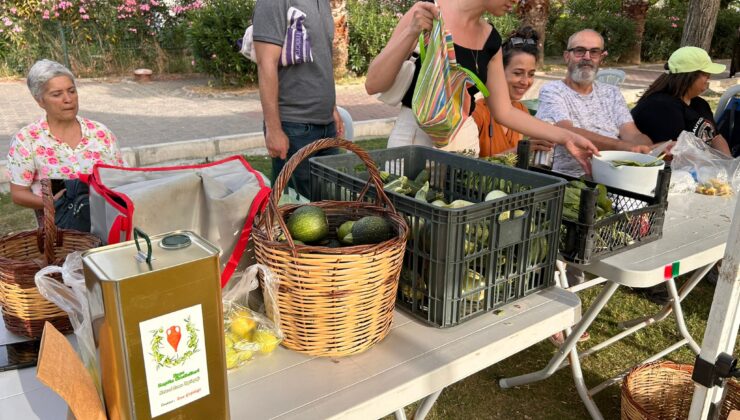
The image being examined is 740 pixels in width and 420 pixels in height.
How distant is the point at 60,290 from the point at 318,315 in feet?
1.80

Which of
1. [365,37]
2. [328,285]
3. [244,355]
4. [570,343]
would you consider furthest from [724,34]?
[244,355]

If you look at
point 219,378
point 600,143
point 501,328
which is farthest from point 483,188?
point 600,143

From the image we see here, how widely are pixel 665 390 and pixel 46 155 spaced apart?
3.17 metres

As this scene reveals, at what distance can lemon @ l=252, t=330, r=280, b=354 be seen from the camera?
4.49 ft

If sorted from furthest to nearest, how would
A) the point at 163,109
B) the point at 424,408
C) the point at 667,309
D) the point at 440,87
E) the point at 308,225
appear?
the point at 163,109, the point at 667,309, the point at 440,87, the point at 424,408, the point at 308,225

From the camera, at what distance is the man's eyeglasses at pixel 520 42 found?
3.66 m

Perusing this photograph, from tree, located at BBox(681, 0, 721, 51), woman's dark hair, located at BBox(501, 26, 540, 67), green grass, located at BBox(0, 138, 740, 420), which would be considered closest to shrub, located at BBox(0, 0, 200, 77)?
tree, located at BBox(681, 0, 721, 51)

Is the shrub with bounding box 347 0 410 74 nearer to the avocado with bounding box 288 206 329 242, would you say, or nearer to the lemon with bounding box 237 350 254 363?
the avocado with bounding box 288 206 329 242

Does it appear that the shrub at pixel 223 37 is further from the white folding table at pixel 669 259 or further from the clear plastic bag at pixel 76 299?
the clear plastic bag at pixel 76 299

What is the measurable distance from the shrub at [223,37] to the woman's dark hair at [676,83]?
7.94 metres

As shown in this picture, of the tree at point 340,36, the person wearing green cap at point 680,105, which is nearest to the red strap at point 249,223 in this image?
the person wearing green cap at point 680,105

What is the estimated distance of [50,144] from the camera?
9.70 ft

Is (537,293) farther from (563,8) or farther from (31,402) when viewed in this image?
(563,8)

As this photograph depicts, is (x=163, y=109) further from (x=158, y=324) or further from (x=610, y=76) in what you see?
(x=158, y=324)
